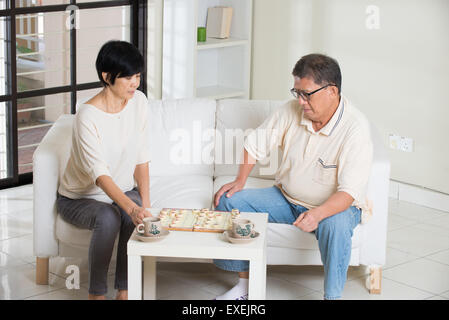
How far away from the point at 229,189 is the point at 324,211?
18.5 inches

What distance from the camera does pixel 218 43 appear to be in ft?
15.9

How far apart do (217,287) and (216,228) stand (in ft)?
2.06

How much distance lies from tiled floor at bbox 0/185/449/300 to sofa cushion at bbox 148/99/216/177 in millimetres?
440

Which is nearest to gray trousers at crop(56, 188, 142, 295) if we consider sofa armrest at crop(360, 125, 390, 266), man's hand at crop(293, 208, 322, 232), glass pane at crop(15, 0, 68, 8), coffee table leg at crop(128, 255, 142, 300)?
coffee table leg at crop(128, 255, 142, 300)

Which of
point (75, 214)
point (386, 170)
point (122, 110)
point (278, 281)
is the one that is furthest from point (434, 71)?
point (75, 214)

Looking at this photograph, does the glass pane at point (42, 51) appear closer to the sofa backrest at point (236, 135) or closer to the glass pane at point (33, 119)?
the glass pane at point (33, 119)

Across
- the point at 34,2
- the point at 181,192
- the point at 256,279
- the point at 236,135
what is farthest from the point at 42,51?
the point at 256,279

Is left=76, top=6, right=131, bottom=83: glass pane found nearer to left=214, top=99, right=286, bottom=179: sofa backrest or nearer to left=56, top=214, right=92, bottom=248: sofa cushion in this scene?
left=214, top=99, right=286, bottom=179: sofa backrest

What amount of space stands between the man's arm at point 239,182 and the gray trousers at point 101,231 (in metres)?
0.35

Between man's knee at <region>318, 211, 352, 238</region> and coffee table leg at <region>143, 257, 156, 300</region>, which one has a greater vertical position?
man's knee at <region>318, 211, 352, 238</region>

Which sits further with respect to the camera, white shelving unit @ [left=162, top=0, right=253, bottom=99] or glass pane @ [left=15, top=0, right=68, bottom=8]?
white shelving unit @ [left=162, top=0, right=253, bottom=99]

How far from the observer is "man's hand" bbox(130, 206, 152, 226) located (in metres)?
2.51

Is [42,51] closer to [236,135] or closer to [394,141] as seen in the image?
[236,135]

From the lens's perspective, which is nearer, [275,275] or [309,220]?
[309,220]
